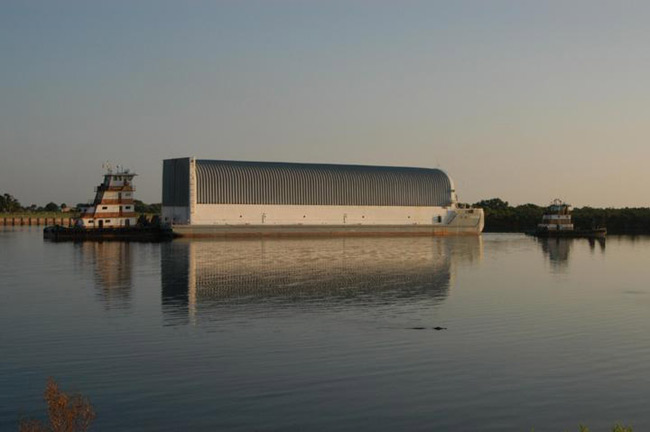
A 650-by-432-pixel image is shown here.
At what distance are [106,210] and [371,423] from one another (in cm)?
8810

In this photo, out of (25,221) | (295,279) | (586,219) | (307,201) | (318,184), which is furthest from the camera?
(25,221)

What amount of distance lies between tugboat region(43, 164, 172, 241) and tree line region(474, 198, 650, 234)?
260 feet

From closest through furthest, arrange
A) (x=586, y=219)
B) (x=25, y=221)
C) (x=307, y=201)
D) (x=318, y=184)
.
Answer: (x=307, y=201), (x=318, y=184), (x=586, y=219), (x=25, y=221)

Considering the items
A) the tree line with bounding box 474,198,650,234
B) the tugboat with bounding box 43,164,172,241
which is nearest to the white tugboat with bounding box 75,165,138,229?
the tugboat with bounding box 43,164,172,241

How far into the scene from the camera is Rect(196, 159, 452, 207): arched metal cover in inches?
4304

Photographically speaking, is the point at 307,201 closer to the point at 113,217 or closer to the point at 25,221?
the point at 113,217

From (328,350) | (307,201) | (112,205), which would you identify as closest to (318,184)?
(307,201)

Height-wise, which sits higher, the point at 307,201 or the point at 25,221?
the point at 307,201

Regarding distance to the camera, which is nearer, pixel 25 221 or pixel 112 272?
pixel 112 272

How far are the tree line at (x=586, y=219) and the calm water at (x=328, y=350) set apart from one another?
11547cm

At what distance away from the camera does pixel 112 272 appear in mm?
49844

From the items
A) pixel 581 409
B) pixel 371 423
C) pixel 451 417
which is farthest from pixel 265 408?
pixel 581 409

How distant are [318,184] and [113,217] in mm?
29951

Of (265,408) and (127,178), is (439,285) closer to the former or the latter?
(265,408)
